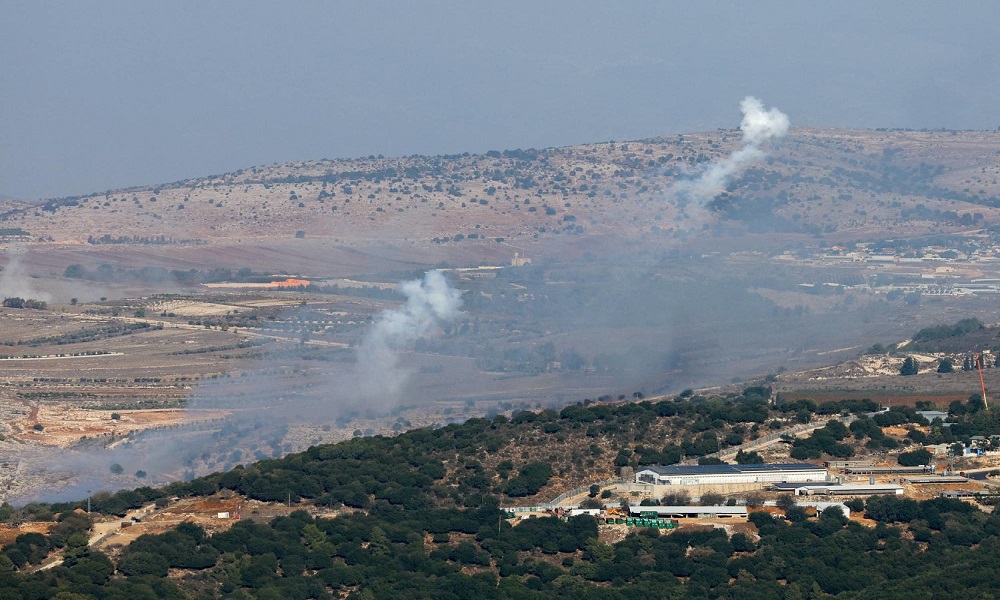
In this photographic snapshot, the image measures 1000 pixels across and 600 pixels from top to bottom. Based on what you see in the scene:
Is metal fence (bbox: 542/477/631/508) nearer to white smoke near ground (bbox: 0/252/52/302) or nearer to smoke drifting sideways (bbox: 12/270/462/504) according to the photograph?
smoke drifting sideways (bbox: 12/270/462/504)

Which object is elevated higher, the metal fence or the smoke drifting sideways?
the metal fence

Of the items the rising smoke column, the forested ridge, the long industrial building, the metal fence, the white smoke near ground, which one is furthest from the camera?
the white smoke near ground

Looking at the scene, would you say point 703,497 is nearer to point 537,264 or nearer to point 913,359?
point 913,359

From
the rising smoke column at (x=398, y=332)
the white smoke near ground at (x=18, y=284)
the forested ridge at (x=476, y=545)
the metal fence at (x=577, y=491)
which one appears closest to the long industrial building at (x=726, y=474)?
the metal fence at (x=577, y=491)

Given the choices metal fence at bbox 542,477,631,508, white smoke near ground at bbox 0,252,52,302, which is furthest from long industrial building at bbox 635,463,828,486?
white smoke near ground at bbox 0,252,52,302

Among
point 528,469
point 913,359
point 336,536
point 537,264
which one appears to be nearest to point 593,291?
point 537,264

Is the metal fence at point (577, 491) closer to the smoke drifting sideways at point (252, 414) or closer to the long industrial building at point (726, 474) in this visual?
the long industrial building at point (726, 474)

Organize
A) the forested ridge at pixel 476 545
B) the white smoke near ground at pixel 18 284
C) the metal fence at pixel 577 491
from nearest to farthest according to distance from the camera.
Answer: the forested ridge at pixel 476 545 < the metal fence at pixel 577 491 < the white smoke near ground at pixel 18 284

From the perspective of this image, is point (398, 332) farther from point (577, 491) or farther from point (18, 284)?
point (577, 491)
